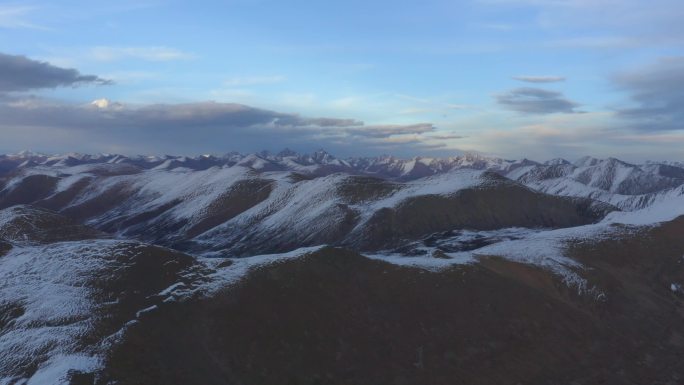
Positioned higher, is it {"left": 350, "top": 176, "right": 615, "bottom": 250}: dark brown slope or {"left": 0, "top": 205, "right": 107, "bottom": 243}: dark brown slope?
{"left": 350, "top": 176, "right": 615, "bottom": 250}: dark brown slope

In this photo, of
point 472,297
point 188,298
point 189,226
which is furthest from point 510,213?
point 188,298

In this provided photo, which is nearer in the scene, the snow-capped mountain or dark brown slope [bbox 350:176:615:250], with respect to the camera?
dark brown slope [bbox 350:176:615:250]

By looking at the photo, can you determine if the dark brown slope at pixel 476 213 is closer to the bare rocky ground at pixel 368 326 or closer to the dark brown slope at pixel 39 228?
the bare rocky ground at pixel 368 326

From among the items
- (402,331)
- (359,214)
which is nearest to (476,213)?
(359,214)

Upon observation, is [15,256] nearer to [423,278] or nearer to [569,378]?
[423,278]

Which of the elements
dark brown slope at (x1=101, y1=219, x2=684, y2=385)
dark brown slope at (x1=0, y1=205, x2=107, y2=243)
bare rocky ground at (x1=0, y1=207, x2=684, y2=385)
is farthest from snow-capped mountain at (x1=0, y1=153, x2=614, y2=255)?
bare rocky ground at (x1=0, y1=207, x2=684, y2=385)

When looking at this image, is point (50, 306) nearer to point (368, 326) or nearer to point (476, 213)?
point (368, 326)

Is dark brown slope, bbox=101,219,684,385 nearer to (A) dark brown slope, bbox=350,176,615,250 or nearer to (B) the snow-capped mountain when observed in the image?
(A) dark brown slope, bbox=350,176,615,250

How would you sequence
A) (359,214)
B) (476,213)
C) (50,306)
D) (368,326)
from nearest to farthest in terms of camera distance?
(50,306) < (368,326) < (476,213) < (359,214)
